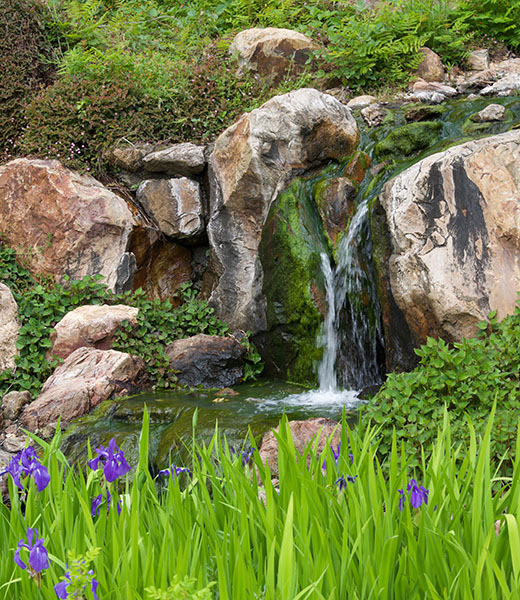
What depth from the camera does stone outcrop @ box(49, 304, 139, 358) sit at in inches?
256

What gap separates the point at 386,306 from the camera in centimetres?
534

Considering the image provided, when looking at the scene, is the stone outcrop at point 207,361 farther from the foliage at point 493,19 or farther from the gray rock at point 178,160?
the foliage at point 493,19

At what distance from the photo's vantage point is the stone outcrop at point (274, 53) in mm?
9977

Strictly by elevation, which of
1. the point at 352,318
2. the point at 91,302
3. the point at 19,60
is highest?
the point at 19,60

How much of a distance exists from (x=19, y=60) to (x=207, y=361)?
20.9 feet

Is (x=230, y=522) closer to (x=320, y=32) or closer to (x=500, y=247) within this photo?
(x=500, y=247)

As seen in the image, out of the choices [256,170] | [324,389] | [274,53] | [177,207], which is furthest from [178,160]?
[324,389]

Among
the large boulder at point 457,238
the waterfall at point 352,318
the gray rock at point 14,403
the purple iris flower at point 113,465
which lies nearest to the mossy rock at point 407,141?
the waterfall at point 352,318

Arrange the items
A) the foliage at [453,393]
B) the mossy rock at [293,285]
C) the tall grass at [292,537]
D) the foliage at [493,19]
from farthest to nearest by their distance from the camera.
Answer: the foliage at [493,19]
the mossy rock at [293,285]
the foliage at [453,393]
the tall grass at [292,537]

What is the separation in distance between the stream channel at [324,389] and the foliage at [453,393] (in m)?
0.93

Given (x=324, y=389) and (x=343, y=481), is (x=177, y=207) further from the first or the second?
(x=343, y=481)

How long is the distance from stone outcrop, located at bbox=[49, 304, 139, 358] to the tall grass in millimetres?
4645

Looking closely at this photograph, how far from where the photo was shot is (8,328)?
6.62 m

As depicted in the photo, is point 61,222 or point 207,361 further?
point 61,222
